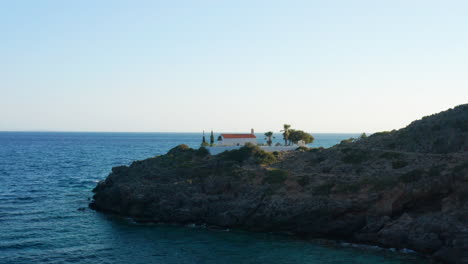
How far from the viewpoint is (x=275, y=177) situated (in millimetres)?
47125

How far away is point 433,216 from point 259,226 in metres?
16.0

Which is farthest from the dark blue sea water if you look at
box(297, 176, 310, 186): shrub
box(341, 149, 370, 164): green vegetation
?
box(341, 149, 370, 164): green vegetation

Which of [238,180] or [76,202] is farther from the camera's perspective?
[76,202]

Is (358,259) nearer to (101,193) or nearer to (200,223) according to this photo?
(200,223)

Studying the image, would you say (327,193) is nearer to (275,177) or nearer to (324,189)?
(324,189)

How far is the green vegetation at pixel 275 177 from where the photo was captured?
4634 cm

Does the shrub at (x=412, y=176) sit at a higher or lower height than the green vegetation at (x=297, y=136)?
lower

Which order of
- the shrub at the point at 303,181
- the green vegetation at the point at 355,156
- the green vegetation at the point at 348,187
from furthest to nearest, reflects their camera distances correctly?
1. the green vegetation at the point at 355,156
2. the shrub at the point at 303,181
3. the green vegetation at the point at 348,187

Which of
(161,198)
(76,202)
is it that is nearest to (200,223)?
(161,198)

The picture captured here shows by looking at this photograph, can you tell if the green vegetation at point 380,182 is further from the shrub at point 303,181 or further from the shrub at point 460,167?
the shrub at point 303,181

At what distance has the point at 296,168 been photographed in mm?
53000

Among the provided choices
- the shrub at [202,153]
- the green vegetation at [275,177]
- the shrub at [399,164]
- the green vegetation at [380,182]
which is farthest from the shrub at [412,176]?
the shrub at [202,153]

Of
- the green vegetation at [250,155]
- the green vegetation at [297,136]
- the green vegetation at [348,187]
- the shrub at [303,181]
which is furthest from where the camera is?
the green vegetation at [297,136]

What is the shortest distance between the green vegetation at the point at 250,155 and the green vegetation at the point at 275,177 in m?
7.49
